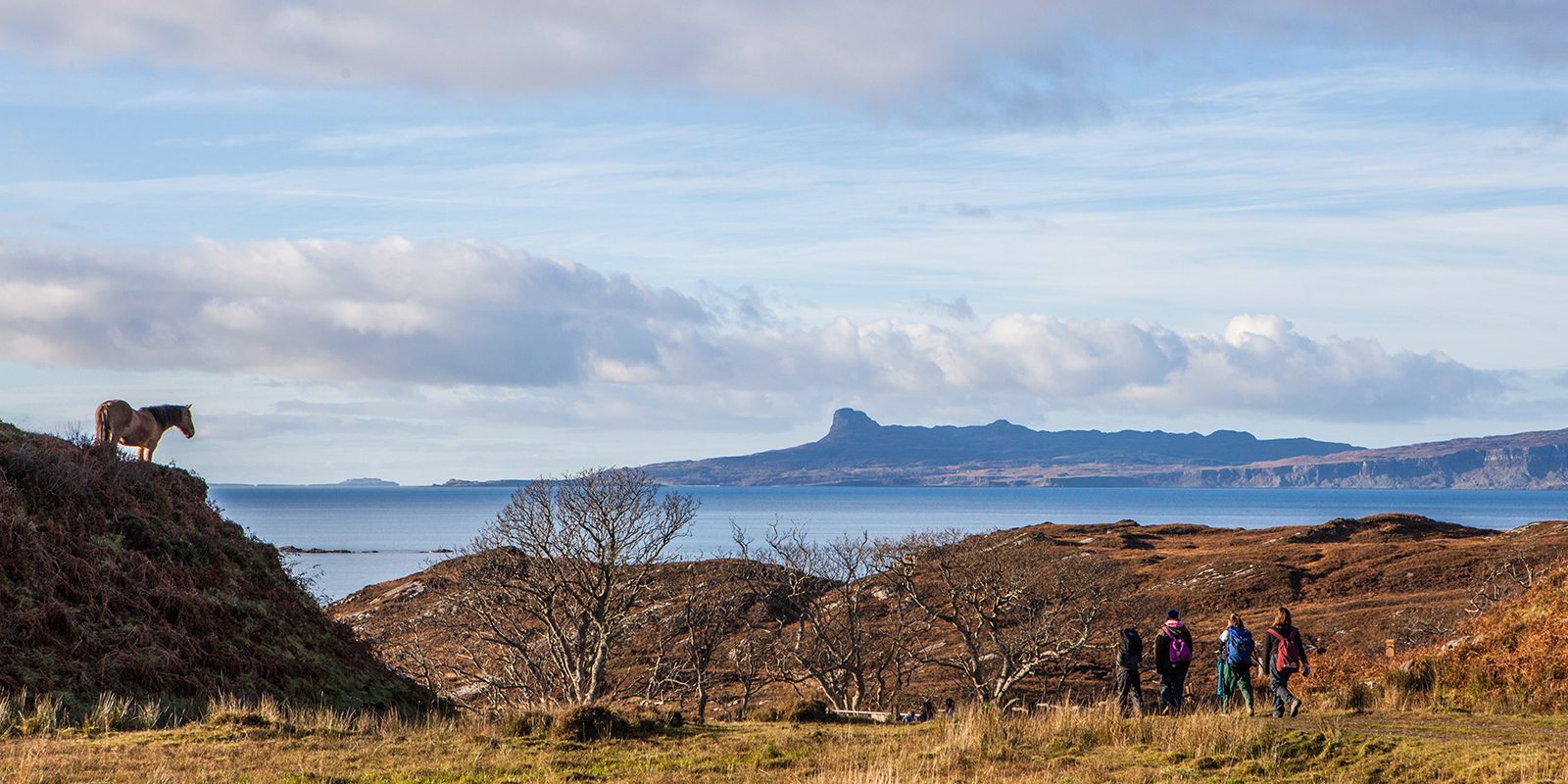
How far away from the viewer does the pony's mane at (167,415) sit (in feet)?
105

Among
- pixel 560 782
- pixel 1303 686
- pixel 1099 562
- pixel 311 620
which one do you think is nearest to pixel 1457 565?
pixel 1099 562

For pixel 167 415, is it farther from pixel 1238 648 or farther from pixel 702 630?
pixel 1238 648

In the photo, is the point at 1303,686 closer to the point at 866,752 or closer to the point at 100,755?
the point at 866,752

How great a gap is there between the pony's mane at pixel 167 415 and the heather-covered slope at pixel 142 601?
125 centimetres

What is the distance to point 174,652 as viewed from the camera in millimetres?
24172

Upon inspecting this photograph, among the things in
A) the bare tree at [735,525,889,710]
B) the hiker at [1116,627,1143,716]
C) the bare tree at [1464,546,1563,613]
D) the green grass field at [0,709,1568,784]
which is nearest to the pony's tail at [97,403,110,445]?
the green grass field at [0,709,1568,784]

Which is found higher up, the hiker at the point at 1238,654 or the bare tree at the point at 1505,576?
the hiker at the point at 1238,654

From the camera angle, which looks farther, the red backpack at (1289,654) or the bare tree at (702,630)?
the bare tree at (702,630)

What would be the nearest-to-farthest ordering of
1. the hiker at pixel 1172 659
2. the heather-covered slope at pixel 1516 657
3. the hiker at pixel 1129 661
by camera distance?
the heather-covered slope at pixel 1516 657 < the hiker at pixel 1172 659 < the hiker at pixel 1129 661

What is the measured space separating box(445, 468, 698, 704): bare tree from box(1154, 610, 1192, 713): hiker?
1955 centimetres

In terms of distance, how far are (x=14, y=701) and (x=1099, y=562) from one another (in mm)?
42529

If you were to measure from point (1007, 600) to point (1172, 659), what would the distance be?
23.9m

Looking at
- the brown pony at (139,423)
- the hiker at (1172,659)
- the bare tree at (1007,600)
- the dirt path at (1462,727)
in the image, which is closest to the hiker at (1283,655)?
the dirt path at (1462,727)

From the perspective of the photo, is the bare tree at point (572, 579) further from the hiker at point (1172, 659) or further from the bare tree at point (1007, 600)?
the hiker at point (1172, 659)
